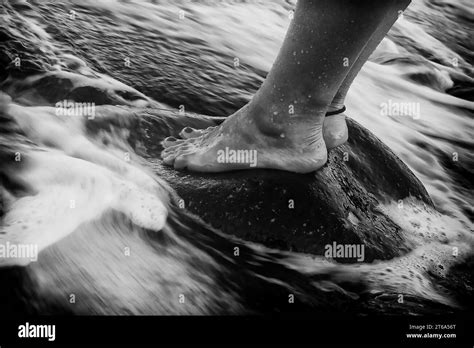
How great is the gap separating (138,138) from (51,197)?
0.41 m

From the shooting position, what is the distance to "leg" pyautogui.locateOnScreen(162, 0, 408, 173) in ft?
5.19

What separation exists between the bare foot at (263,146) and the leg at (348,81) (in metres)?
0.16

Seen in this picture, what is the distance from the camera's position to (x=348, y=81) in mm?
1908

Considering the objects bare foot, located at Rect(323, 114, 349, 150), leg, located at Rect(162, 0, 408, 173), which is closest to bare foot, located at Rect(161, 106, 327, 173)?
leg, located at Rect(162, 0, 408, 173)

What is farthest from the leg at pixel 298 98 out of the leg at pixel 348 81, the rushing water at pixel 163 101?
the rushing water at pixel 163 101

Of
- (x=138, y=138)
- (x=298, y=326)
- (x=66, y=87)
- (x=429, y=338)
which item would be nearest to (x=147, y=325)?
(x=298, y=326)

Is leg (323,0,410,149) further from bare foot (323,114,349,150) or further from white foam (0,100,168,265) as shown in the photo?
white foam (0,100,168,265)

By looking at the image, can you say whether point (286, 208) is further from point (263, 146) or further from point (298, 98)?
point (298, 98)

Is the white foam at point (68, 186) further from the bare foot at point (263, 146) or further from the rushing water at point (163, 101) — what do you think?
the bare foot at point (263, 146)

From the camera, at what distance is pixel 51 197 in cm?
175

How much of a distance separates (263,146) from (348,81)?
1.23 ft

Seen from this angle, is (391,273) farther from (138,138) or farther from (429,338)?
(138,138)

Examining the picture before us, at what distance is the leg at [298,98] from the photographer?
158cm

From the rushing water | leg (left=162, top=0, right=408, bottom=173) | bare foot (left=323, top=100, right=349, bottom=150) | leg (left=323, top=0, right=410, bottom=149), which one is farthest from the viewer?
bare foot (left=323, top=100, right=349, bottom=150)
